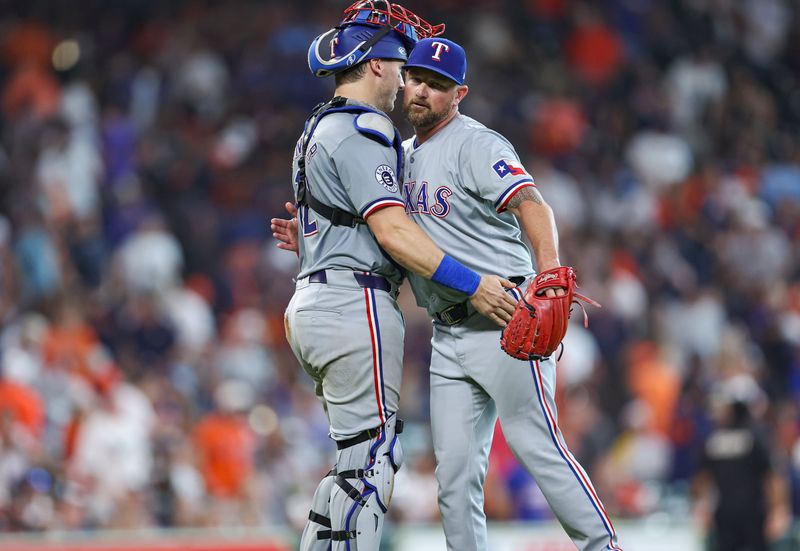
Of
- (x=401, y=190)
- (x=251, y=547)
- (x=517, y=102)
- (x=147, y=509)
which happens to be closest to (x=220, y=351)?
(x=147, y=509)

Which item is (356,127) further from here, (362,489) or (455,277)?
(362,489)

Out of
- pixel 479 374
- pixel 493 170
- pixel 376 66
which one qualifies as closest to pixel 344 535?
pixel 479 374

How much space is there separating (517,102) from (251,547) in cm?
664

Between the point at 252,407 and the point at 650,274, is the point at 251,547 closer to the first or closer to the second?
the point at 252,407

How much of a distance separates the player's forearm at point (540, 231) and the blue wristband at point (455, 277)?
0.23 m

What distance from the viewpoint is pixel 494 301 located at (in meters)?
4.44

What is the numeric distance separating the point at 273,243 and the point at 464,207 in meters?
6.65

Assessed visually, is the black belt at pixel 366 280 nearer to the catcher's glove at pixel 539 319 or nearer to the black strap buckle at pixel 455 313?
the black strap buckle at pixel 455 313

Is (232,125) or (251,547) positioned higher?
(232,125)

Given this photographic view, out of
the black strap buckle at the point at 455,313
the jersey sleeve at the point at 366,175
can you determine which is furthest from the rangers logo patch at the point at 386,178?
the black strap buckle at the point at 455,313

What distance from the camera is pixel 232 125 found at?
12.2 metres

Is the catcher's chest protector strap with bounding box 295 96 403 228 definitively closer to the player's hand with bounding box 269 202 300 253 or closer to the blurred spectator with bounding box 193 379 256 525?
the player's hand with bounding box 269 202 300 253

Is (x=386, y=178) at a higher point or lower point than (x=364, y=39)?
lower

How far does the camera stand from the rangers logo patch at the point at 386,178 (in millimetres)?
4480
